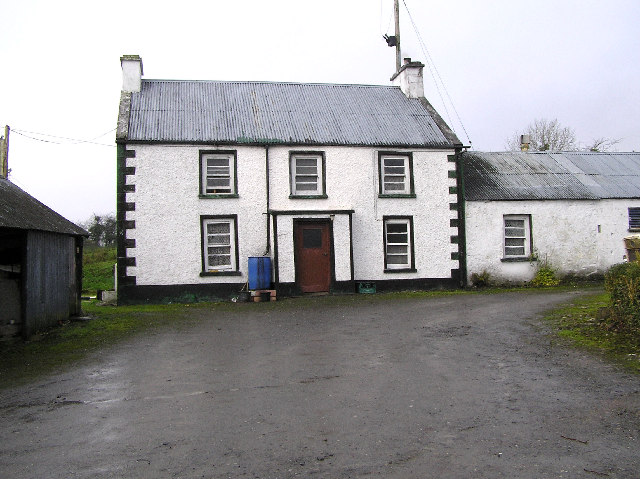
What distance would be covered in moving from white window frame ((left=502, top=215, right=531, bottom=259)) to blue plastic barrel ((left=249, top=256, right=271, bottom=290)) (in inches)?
361

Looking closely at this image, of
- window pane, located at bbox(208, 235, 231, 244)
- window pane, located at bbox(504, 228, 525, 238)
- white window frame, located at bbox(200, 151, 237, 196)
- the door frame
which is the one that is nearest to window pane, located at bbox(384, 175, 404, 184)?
the door frame

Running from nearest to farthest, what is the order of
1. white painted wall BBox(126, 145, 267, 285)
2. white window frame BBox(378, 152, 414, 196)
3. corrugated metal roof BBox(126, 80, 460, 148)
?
white painted wall BBox(126, 145, 267, 285)
corrugated metal roof BBox(126, 80, 460, 148)
white window frame BBox(378, 152, 414, 196)

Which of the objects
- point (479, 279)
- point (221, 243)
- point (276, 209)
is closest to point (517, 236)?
point (479, 279)

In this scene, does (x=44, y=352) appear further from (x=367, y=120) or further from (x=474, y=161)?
(x=474, y=161)

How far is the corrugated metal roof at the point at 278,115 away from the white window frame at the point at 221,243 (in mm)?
2593

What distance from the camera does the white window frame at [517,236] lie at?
2128 centimetres

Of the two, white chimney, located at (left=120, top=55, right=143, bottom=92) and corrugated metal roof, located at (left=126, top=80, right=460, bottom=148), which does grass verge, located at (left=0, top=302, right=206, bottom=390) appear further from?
white chimney, located at (left=120, top=55, right=143, bottom=92)

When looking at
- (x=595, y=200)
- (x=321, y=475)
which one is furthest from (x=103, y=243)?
(x=321, y=475)

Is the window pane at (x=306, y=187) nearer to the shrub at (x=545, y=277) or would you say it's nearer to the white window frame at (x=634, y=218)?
the shrub at (x=545, y=277)

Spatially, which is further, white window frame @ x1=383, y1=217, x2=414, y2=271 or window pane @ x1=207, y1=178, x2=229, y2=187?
white window frame @ x1=383, y1=217, x2=414, y2=271

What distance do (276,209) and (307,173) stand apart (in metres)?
1.72

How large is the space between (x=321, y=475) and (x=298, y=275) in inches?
567

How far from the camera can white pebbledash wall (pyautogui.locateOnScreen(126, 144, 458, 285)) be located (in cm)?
1798

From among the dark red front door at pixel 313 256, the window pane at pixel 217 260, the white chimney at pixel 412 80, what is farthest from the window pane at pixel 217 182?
the white chimney at pixel 412 80
